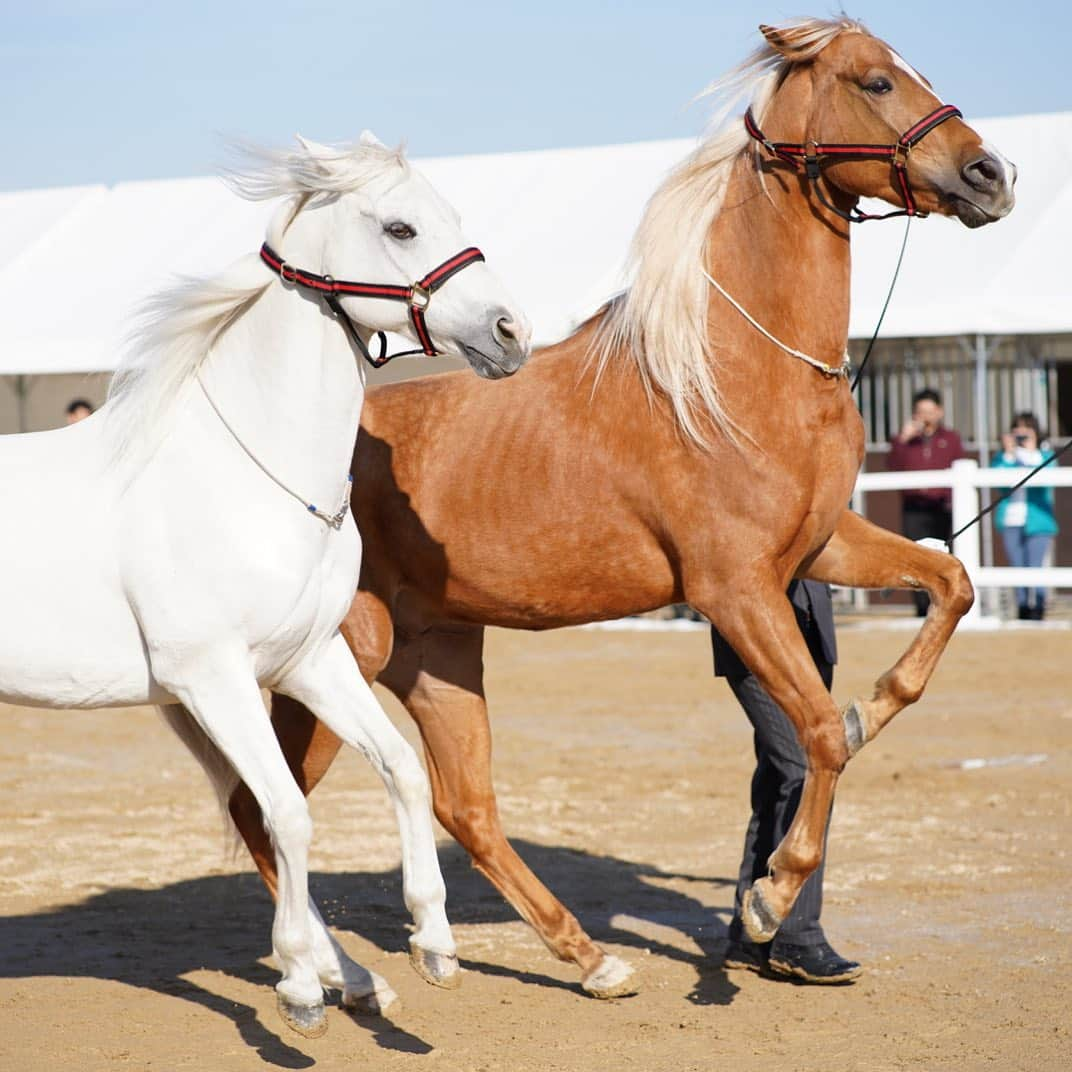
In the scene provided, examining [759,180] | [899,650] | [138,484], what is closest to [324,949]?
[138,484]

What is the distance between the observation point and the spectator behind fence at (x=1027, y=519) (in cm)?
1483

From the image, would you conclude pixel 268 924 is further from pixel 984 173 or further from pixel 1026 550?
pixel 1026 550

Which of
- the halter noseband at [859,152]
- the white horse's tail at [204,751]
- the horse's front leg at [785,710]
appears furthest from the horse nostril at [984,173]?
the white horse's tail at [204,751]

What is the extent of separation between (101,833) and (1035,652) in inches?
316

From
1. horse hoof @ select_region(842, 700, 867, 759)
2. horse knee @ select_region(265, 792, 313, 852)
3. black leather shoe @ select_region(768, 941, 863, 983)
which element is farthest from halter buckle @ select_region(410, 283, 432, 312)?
black leather shoe @ select_region(768, 941, 863, 983)

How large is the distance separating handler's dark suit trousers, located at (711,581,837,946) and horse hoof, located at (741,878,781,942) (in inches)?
Result: 29.4

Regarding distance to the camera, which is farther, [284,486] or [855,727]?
[855,727]

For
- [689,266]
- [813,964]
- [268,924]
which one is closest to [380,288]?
[689,266]

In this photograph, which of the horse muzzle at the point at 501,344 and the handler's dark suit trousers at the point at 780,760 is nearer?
the horse muzzle at the point at 501,344

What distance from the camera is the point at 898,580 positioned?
15.8 feet

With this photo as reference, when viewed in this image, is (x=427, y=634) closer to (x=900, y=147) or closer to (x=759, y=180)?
(x=759, y=180)

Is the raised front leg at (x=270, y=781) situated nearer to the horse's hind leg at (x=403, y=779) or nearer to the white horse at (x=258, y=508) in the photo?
the white horse at (x=258, y=508)

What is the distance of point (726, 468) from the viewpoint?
451cm

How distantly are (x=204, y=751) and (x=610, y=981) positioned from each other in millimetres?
1386
